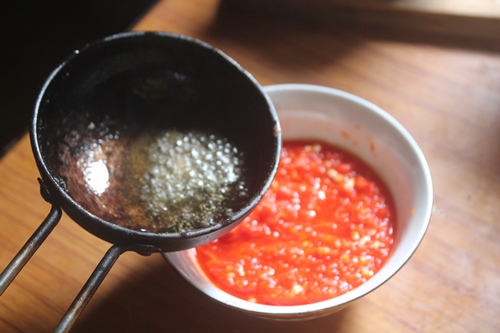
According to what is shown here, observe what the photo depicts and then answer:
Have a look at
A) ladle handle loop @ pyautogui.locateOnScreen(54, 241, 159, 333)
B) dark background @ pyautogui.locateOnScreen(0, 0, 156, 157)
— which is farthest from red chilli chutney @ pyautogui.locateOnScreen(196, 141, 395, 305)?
dark background @ pyautogui.locateOnScreen(0, 0, 156, 157)

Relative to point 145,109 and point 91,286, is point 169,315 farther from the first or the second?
point 145,109

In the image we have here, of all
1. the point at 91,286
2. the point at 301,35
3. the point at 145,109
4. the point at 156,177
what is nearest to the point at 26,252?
the point at 91,286

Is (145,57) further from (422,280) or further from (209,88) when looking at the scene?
(422,280)

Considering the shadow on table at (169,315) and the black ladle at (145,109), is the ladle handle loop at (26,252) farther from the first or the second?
the shadow on table at (169,315)

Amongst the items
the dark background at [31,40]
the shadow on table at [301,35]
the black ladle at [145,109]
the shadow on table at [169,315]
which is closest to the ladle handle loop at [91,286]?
the black ladle at [145,109]

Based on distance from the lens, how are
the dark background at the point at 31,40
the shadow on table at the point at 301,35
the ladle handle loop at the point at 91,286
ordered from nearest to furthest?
1. the ladle handle loop at the point at 91,286
2. the dark background at the point at 31,40
3. the shadow on table at the point at 301,35

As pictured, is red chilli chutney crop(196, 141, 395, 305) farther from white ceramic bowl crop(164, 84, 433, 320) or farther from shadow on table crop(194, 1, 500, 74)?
shadow on table crop(194, 1, 500, 74)

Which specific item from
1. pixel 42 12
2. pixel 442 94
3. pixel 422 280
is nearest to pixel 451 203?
pixel 422 280
